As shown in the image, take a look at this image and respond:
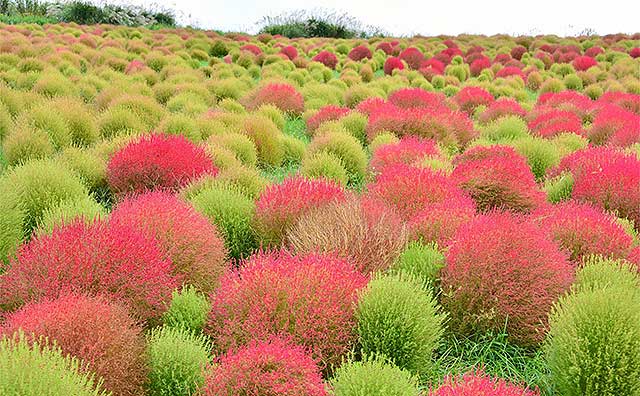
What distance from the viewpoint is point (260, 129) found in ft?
20.8

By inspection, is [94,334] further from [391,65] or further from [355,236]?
[391,65]

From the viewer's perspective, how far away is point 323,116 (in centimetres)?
772

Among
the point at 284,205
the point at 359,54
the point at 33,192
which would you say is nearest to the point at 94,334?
the point at 284,205

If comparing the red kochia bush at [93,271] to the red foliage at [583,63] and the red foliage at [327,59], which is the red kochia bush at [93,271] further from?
the red foliage at [583,63]

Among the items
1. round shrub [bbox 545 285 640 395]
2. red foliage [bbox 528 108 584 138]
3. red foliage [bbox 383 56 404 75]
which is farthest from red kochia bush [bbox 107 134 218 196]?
red foliage [bbox 383 56 404 75]

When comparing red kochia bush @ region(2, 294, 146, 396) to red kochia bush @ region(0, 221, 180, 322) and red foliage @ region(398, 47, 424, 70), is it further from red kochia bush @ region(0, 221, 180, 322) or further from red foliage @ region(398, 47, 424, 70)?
red foliage @ region(398, 47, 424, 70)

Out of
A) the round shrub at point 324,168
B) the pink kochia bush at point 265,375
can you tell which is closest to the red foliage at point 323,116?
the round shrub at point 324,168

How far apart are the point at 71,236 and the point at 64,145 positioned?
9.92 feet

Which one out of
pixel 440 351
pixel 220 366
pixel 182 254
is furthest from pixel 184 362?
pixel 440 351

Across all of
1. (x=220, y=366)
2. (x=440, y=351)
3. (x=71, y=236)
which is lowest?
(x=440, y=351)

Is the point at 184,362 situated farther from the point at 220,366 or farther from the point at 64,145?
the point at 64,145

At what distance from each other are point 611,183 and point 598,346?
92.6 inches

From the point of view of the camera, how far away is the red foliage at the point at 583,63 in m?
13.6

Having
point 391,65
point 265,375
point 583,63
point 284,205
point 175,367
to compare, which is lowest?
point 175,367
